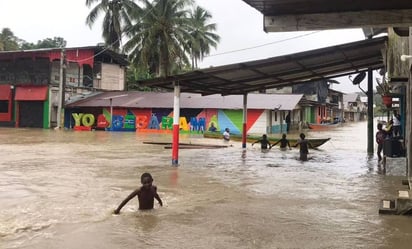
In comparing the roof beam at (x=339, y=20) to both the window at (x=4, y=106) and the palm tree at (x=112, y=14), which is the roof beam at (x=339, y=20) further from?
the window at (x=4, y=106)

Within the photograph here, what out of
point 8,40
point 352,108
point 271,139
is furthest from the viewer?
point 352,108

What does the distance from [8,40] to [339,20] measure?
64.0m

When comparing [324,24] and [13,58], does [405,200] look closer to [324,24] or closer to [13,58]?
[324,24]

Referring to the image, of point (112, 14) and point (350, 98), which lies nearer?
point (112, 14)

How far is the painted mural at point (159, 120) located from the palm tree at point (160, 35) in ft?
12.3

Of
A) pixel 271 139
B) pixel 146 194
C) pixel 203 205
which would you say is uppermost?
pixel 271 139

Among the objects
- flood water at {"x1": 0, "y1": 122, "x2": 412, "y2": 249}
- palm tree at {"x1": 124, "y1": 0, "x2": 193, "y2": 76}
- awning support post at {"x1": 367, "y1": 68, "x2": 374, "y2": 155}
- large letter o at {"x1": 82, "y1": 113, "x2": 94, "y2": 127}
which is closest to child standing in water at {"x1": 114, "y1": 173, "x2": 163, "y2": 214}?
flood water at {"x1": 0, "y1": 122, "x2": 412, "y2": 249}

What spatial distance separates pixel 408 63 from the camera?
9.82 m

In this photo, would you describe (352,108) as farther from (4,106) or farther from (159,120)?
(4,106)

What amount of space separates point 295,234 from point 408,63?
5.15 m

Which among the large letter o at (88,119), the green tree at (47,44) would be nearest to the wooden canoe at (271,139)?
the large letter o at (88,119)

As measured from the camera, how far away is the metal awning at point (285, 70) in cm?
1316

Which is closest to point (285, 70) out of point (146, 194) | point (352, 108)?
point (146, 194)

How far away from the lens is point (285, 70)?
15.5 meters
